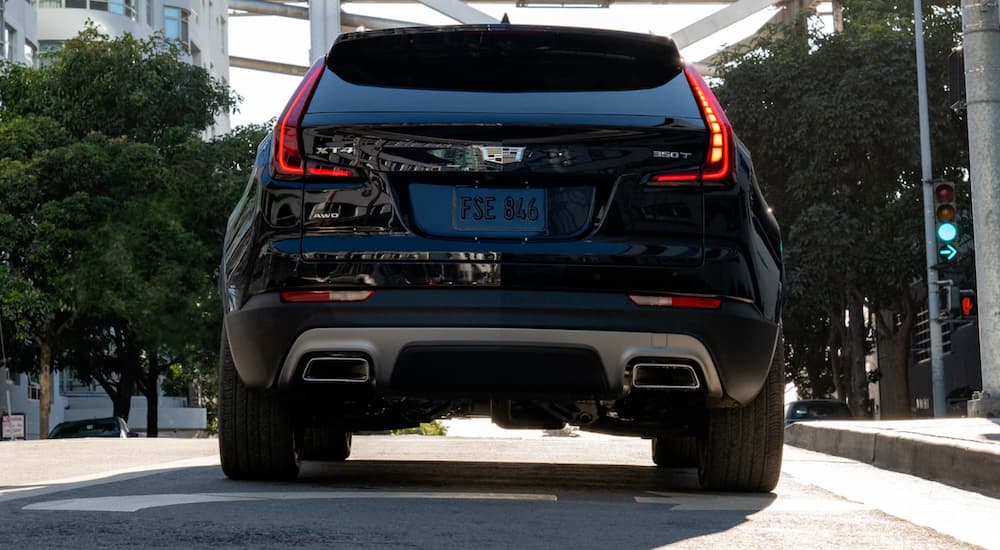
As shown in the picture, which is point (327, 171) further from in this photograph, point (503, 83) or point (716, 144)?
point (716, 144)

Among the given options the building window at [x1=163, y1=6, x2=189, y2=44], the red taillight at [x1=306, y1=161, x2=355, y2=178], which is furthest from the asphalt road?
the building window at [x1=163, y1=6, x2=189, y2=44]

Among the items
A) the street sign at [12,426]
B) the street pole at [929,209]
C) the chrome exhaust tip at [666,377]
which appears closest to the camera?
the chrome exhaust tip at [666,377]

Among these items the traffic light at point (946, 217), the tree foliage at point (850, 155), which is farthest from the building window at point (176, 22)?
the traffic light at point (946, 217)

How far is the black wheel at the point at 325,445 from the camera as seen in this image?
8352mm

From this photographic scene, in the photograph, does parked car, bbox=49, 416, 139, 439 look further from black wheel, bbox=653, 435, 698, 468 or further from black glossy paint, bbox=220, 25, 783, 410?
black glossy paint, bbox=220, 25, 783, 410

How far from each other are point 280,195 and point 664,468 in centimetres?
364

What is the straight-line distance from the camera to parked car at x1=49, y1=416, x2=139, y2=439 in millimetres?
33781

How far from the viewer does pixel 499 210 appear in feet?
18.5

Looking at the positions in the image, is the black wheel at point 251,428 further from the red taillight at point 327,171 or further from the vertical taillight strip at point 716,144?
the vertical taillight strip at point 716,144

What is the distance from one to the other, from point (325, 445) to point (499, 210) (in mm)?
3272

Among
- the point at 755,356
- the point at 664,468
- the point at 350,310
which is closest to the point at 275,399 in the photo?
the point at 350,310

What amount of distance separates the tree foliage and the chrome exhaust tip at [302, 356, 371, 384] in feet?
86.5

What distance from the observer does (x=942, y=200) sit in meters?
19.1

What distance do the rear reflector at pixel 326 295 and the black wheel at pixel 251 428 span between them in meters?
0.70
